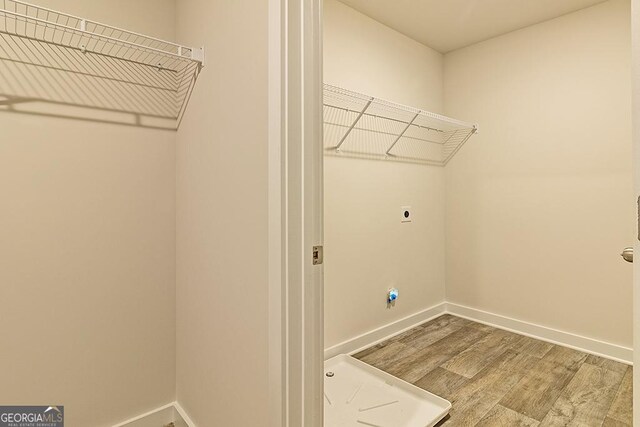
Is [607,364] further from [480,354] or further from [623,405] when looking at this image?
[480,354]

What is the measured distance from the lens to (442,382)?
204 centimetres

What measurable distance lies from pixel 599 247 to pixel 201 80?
9.10 ft

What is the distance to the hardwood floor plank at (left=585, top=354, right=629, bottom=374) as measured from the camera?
2.18 meters

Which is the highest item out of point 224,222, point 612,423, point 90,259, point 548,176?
point 548,176

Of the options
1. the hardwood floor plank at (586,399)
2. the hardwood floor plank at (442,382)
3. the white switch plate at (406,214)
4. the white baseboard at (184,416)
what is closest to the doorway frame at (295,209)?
the white baseboard at (184,416)

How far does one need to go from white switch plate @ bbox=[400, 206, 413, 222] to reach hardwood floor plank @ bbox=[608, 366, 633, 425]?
1653mm

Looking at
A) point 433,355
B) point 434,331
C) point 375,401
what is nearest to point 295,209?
point 375,401

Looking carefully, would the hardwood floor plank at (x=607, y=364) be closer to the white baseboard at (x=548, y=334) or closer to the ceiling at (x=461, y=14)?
the white baseboard at (x=548, y=334)

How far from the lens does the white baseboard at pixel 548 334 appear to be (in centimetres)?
230

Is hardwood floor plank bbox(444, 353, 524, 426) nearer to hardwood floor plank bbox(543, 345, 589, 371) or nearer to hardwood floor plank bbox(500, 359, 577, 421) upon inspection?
hardwood floor plank bbox(500, 359, 577, 421)

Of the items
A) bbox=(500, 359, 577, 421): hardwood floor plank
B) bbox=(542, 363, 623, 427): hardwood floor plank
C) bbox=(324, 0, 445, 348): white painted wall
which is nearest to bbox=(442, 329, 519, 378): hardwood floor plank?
bbox=(500, 359, 577, 421): hardwood floor plank

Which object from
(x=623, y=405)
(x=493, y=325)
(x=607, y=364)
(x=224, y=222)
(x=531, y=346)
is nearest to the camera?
(x=224, y=222)

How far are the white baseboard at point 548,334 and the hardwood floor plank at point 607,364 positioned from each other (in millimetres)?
42

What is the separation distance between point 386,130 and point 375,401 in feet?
6.24
